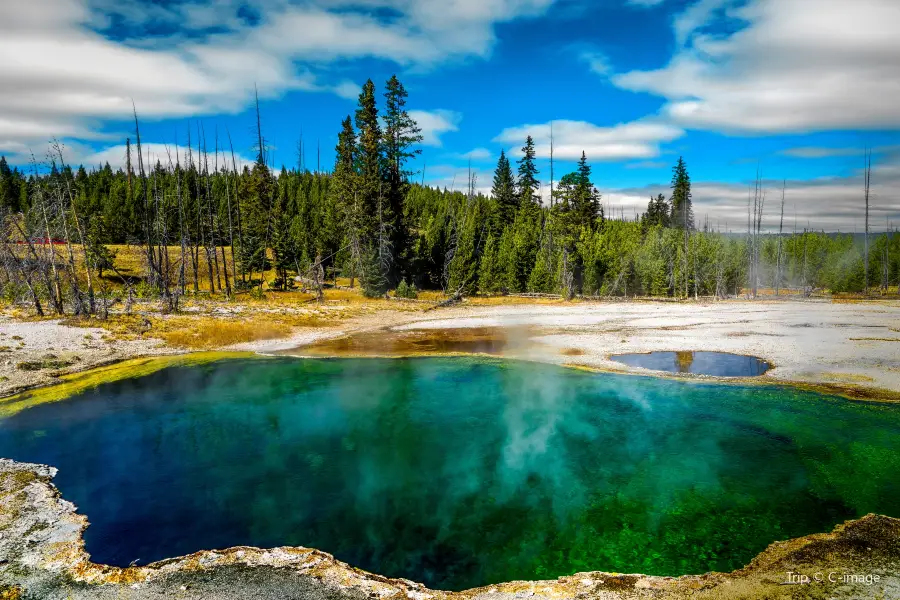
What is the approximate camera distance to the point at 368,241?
4834cm

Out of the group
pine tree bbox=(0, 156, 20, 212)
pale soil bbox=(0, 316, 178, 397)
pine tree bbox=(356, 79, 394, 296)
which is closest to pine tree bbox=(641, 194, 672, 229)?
pine tree bbox=(356, 79, 394, 296)

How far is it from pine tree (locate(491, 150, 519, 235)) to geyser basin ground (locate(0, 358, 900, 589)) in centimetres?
5157

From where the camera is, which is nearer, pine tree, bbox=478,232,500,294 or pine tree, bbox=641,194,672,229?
pine tree, bbox=478,232,500,294

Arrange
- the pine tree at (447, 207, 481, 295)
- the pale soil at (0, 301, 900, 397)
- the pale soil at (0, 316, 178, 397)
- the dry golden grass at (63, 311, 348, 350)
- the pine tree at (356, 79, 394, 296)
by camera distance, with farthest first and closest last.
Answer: the pine tree at (447, 207, 481, 295)
the pine tree at (356, 79, 394, 296)
the dry golden grass at (63, 311, 348, 350)
the pale soil at (0, 301, 900, 397)
the pale soil at (0, 316, 178, 397)

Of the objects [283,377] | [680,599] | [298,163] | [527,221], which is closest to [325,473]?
[680,599]

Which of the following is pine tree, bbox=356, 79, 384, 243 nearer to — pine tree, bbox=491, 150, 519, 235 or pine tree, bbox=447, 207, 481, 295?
pine tree, bbox=447, 207, 481, 295

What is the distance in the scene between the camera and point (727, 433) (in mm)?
14172

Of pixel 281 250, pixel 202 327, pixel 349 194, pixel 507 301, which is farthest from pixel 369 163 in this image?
pixel 202 327

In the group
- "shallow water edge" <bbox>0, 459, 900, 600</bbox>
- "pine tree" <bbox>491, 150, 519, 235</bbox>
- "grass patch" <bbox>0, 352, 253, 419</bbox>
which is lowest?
"shallow water edge" <bbox>0, 459, 900, 600</bbox>

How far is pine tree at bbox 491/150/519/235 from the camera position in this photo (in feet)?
228

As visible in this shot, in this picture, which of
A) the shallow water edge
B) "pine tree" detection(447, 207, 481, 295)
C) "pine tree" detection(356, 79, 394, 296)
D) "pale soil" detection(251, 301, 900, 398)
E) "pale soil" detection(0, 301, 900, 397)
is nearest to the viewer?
the shallow water edge

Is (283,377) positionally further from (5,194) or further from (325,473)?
(5,194)

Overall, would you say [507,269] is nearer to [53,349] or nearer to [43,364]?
[53,349]

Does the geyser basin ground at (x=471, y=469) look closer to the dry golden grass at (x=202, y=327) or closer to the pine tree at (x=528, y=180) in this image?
the dry golden grass at (x=202, y=327)
